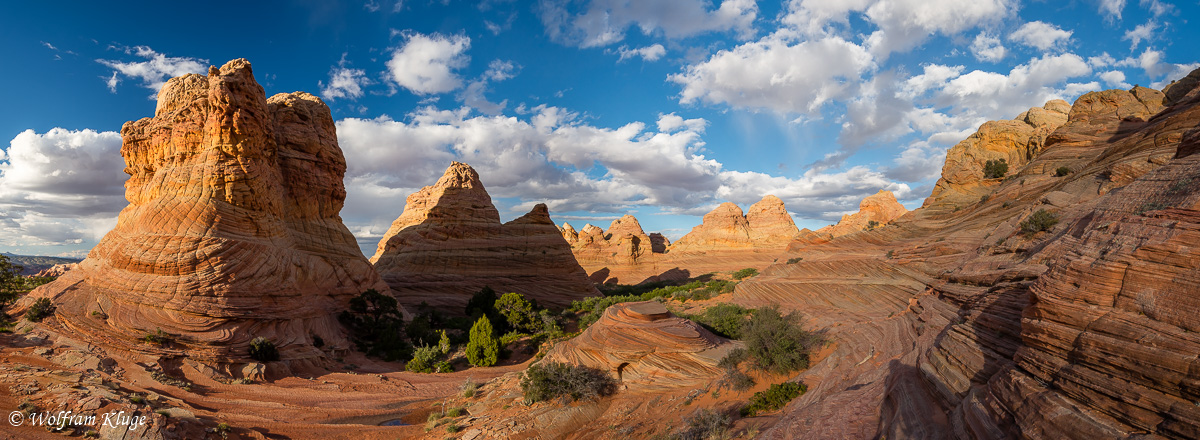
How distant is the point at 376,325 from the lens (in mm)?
25266

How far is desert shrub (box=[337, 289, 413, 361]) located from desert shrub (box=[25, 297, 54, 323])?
35.2 ft

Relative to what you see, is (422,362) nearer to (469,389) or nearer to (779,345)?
(469,389)

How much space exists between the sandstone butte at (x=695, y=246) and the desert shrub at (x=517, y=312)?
1502 inches

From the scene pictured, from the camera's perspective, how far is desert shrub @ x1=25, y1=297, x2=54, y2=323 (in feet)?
50.7

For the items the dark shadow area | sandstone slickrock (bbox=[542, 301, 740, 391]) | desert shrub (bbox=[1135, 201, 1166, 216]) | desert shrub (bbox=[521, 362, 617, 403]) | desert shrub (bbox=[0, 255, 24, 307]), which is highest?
the dark shadow area

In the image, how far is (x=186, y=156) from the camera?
2075 cm

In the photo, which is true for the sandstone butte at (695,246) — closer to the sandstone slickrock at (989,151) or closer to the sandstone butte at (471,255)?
the sandstone butte at (471,255)

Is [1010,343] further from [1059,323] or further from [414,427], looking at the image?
[414,427]

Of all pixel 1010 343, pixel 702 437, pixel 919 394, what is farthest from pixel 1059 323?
pixel 702 437

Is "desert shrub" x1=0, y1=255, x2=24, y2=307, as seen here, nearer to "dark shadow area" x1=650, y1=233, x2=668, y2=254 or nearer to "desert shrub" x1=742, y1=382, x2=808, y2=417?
"desert shrub" x1=742, y1=382, x2=808, y2=417

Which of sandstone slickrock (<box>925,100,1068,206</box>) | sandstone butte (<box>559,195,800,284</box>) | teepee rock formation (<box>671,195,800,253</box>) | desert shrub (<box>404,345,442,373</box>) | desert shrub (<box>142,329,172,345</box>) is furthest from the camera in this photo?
teepee rock formation (<box>671,195,800,253</box>)

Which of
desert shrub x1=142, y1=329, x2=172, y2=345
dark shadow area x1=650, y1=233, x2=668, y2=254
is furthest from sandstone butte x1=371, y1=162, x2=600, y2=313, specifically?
dark shadow area x1=650, y1=233, x2=668, y2=254

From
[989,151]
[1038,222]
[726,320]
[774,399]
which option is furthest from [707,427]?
[989,151]

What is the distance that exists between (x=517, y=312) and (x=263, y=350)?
42.7 ft
